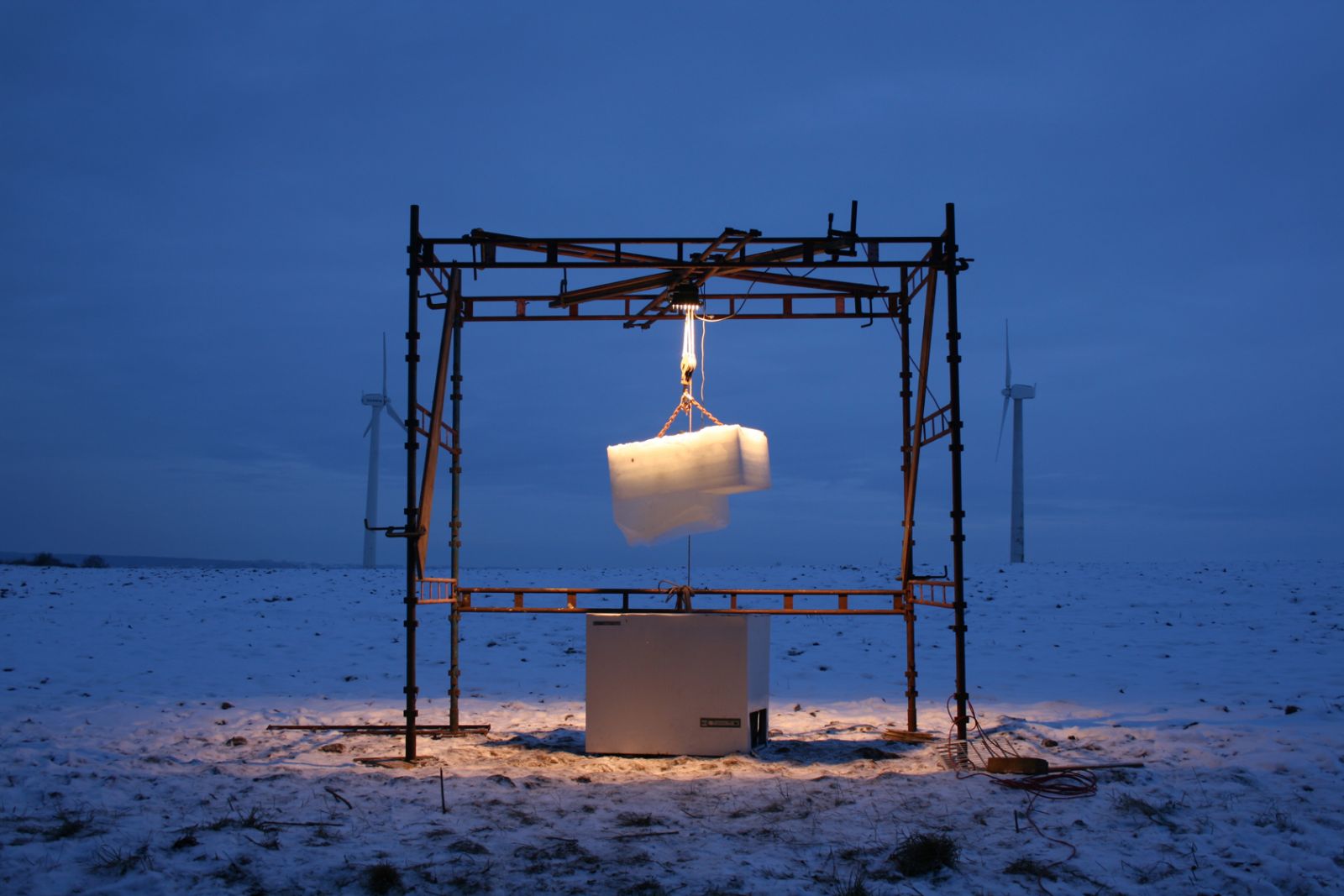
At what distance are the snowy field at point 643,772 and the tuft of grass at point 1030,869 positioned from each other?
2cm

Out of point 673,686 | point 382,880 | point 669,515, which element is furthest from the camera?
point 673,686

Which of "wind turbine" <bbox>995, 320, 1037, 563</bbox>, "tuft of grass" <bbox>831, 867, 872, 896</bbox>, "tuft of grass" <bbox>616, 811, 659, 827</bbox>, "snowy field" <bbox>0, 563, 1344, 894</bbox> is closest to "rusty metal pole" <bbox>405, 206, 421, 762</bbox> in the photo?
"snowy field" <bbox>0, 563, 1344, 894</bbox>

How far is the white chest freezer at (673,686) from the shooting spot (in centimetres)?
882

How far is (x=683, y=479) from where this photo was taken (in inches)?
329

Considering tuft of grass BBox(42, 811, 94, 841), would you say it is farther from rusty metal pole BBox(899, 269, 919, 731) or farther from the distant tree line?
the distant tree line

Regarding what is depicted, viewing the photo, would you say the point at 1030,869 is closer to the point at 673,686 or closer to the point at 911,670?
the point at 673,686

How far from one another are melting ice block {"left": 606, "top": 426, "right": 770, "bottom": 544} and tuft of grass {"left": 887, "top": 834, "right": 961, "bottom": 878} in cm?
334

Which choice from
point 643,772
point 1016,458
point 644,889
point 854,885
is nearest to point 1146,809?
point 854,885

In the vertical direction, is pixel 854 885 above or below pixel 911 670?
below

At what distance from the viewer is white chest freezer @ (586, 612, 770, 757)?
882 cm

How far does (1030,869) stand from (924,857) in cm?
54

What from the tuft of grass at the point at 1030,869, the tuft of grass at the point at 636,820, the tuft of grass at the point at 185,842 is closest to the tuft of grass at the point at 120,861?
the tuft of grass at the point at 185,842

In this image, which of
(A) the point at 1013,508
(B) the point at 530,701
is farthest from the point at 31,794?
(A) the point at 1013,508

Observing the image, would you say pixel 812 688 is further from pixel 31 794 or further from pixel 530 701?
pixel 31 794
